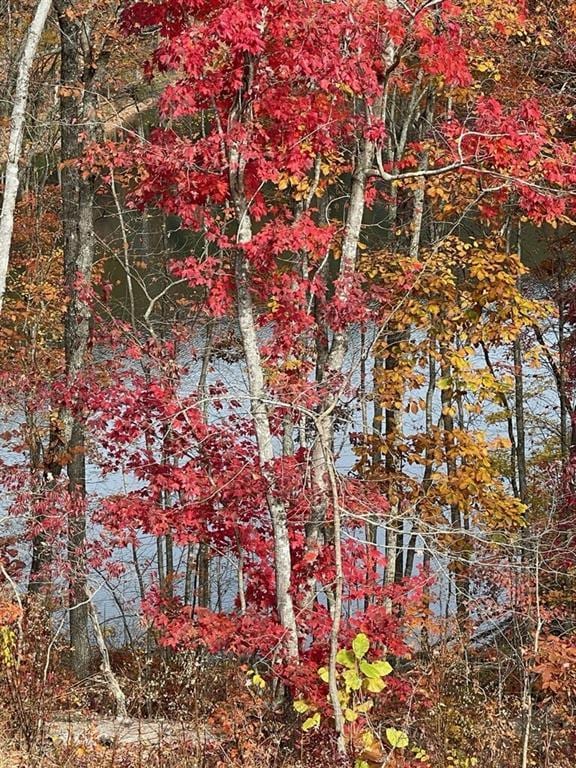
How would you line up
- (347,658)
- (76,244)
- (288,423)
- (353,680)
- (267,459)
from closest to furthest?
1. (353,680)
2. (347,658)
3. (267,459)
4. (288,423)
5. (76,244)

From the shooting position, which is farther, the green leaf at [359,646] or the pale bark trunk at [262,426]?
the pale bark trunk at [262,426]

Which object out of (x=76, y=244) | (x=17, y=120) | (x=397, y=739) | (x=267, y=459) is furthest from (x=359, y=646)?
(x=76, y=244)

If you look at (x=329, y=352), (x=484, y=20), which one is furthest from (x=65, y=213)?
(x=484, y=20)

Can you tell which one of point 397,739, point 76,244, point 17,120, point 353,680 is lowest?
point 397,739

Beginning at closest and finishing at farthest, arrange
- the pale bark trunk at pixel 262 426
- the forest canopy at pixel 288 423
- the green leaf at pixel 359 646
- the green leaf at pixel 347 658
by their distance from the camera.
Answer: the green leaf at pixel 359 646 < the green leaf at pixel 347 658 < the forest canopy at pixel 288 423 < the pale bark trunk at pixel 262 426

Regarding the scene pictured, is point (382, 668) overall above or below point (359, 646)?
below

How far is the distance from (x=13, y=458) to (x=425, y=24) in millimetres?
11902

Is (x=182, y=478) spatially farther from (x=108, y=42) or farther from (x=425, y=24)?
(x=108, y=42)

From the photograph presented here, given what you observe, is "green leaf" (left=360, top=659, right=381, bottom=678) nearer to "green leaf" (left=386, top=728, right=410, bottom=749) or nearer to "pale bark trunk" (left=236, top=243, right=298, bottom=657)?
"green leaf" (left=386, top=728, right=410, bottom=749)

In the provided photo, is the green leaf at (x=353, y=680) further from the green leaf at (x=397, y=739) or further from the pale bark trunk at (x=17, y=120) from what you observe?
the pale bark trunk at (x=17, y=120)

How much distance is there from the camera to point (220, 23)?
7348 millimetres

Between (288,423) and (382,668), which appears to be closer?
(382,668)

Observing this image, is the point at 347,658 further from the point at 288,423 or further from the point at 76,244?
the point at 76,244

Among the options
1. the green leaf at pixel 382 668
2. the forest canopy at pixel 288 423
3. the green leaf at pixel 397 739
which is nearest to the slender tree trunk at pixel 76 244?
the forest canopy at pixel 288 423
